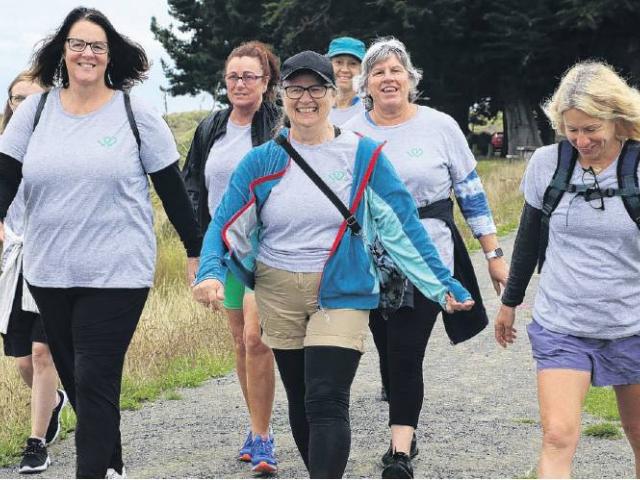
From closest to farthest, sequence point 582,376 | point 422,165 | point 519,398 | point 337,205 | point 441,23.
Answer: point 582,376, point 337,205, point 422,165, point 519,398, point 441,23

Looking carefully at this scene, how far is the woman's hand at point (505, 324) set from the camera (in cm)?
423

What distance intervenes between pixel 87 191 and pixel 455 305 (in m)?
1.51

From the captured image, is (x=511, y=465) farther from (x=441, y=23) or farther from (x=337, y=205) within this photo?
(x=441, y=23)

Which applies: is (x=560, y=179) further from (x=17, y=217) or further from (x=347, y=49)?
(x=17, y=217)

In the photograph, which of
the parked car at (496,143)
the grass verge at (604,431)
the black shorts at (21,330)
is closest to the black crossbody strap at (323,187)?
the black shorts at (21,330)

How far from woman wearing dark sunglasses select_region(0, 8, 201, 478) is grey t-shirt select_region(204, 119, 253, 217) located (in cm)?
99

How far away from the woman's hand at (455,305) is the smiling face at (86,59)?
5.43 feet

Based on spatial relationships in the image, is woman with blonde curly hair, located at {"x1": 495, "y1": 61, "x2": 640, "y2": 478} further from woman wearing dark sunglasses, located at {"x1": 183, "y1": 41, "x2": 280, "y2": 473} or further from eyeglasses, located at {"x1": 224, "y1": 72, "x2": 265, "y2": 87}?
eyeglasses, located at {"x1": 224, "y1": 72, "x2": 265, "y2": 87}

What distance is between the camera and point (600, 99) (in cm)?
373

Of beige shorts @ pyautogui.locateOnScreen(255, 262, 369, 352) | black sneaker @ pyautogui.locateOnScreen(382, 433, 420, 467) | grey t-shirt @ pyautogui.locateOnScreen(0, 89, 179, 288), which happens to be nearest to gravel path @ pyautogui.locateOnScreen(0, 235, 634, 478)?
black sneaker @ pyautogui.locateOnScreen(382, 433, 420, 467)

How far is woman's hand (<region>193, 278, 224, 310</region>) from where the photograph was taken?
395 centimetres

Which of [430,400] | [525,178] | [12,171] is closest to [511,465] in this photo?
[430,400]

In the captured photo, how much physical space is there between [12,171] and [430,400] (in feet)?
10.9

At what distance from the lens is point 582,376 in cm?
372
